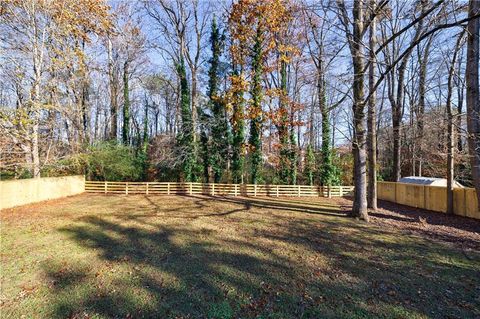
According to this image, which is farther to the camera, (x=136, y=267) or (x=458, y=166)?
(x=458, y=166)

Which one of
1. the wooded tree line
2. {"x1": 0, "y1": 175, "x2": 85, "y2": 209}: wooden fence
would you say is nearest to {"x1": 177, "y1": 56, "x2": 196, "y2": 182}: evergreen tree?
the wooded tree line

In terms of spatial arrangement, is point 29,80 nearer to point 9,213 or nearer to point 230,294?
point 9,213

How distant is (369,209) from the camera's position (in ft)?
32.9

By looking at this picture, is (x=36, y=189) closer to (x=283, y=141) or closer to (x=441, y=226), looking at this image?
(x=283, y=141)

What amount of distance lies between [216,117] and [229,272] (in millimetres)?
14032

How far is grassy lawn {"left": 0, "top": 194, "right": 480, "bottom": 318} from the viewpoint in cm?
301

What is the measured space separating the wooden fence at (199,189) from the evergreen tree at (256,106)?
121 cm

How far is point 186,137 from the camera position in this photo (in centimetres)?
1678

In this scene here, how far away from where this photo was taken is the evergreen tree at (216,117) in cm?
1658

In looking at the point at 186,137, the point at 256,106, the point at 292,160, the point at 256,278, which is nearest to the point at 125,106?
the point at 186,137

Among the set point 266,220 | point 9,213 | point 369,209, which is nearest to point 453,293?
point 266,220

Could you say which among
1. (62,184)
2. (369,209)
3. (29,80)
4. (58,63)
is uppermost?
(58,63)

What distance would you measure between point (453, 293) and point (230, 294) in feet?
11.0

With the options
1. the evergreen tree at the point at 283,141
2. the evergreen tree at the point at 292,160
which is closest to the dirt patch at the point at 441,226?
the evergreen tree at the point at 292,160
